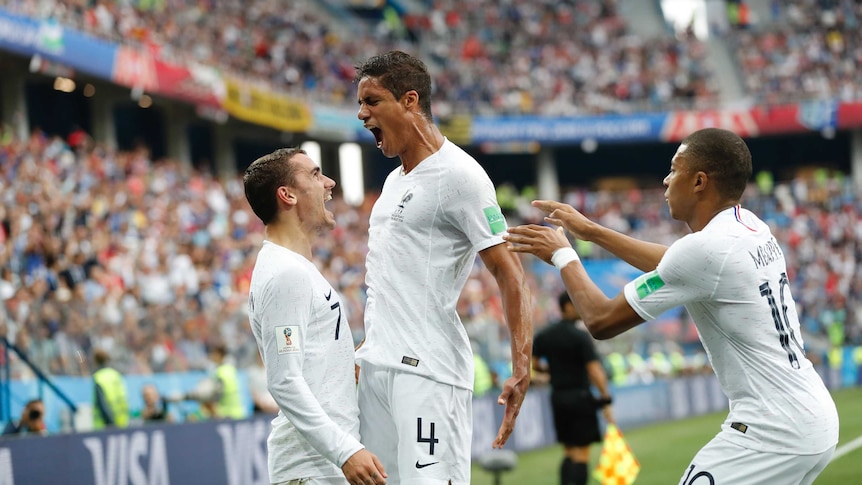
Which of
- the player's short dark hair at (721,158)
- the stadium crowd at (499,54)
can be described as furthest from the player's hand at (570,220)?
the stadium crowd at (499,54)

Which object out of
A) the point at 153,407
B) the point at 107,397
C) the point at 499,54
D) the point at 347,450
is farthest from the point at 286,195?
the point at 499,54

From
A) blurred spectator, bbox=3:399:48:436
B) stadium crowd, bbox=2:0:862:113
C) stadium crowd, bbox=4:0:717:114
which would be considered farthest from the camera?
stadium crowd, bbox=2:0:862:113

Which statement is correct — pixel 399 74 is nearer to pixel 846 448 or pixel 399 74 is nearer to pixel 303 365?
pixel 303 365

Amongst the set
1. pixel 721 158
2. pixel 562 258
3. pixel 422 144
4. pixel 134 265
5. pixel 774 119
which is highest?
pixel 774 119

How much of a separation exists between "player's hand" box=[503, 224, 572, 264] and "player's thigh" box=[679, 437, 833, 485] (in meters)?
1.04

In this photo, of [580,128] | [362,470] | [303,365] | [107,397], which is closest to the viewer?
[362,470]

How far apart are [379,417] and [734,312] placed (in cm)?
152

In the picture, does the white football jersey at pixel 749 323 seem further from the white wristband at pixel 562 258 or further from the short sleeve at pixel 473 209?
the short sleeve at pixel 473 209

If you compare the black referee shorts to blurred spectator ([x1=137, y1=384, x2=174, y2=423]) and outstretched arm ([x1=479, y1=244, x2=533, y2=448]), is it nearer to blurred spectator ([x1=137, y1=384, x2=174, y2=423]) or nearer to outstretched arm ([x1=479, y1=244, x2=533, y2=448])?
blurred spectator ([x1=137, y1=384, x2=174, y2=423])

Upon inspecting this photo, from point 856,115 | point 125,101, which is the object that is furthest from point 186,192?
point 856,115

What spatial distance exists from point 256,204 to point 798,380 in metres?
2.34

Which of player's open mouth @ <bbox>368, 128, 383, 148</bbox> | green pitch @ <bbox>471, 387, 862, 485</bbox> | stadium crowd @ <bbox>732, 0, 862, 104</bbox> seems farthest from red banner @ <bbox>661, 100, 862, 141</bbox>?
player's open mouth @ <bbox>368, 128, 383, 148</bbox>

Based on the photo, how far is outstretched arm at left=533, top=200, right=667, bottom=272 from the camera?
4.97m

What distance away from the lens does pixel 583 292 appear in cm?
476
